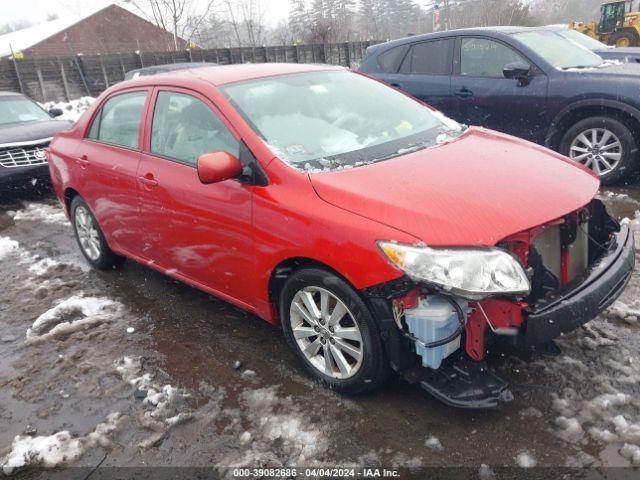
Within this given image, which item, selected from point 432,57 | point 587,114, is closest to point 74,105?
point 432,57

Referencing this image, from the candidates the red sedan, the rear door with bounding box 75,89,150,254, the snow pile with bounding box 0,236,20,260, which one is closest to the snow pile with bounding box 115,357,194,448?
the red sedan

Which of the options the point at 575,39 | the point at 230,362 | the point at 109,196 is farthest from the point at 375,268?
the point at 575,39

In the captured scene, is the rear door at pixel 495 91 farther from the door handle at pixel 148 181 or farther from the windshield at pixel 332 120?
the door handle at pixel 148 181

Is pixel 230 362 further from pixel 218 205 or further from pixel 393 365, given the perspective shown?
pixel 393 365

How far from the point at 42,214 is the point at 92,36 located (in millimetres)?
39193

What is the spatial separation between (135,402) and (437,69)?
5512 millimetres

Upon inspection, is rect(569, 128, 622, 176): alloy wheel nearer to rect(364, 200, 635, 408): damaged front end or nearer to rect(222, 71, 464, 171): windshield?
rect(222, 71, 464, 171): windshield

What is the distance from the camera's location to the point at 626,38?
2016cm

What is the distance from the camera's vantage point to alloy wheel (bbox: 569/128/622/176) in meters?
5.55

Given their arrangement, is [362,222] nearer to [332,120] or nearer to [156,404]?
[332,120]

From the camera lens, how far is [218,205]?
308cm

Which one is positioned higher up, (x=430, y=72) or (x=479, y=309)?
(x=430, y=72)

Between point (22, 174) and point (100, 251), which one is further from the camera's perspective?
point (22, 174)

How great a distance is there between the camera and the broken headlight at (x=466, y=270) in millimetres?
2236
